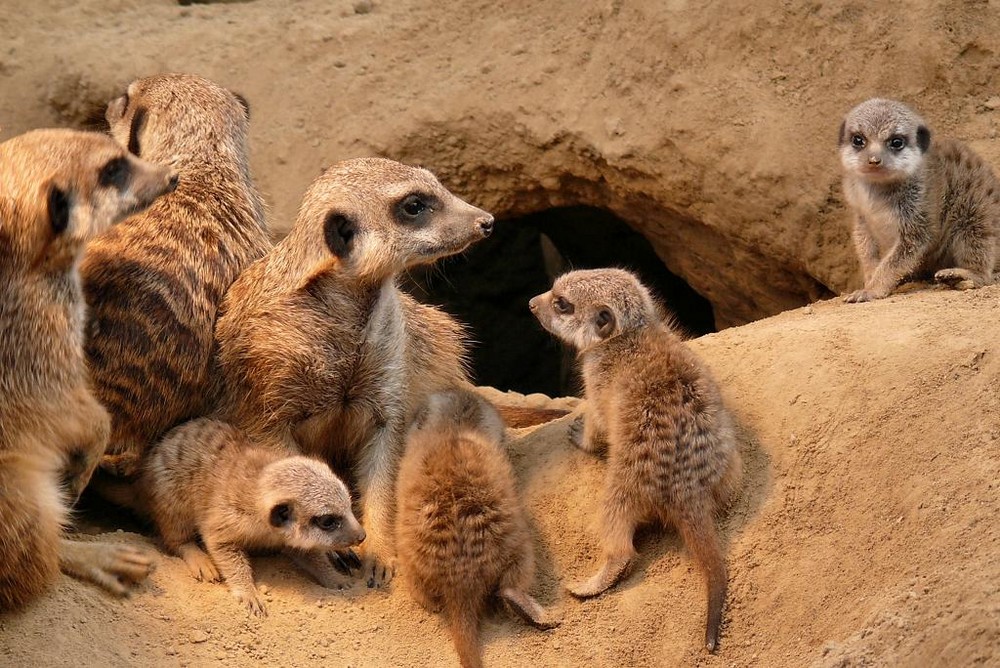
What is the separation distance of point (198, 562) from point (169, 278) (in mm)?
910

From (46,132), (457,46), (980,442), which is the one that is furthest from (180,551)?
(457,46)

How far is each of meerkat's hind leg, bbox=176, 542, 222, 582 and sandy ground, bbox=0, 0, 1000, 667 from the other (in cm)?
5

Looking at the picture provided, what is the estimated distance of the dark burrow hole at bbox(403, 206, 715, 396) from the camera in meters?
7.05

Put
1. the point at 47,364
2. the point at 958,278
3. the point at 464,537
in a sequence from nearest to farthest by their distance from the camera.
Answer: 1. the point at 47,364
2. the point at 464,537
3. the point at 958,278

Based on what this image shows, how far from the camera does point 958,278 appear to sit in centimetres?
430

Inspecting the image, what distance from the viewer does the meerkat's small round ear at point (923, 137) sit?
4.45 meters

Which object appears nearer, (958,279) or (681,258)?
(958,279)

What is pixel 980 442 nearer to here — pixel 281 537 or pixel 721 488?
pixel 721 488

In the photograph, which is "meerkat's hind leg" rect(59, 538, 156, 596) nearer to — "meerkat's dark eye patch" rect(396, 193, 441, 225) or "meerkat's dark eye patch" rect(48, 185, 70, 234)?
"meerkat's dark eye patch" rect(48, 185, 70, 234)

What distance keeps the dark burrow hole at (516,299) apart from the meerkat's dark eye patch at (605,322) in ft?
10.4

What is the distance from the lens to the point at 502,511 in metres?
3.44

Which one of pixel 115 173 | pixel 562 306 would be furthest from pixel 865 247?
pixel 115 173

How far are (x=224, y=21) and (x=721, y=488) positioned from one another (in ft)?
12.2

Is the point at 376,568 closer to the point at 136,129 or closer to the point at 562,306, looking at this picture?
the point at 562,306
